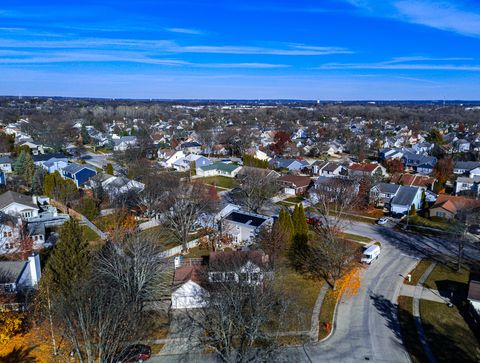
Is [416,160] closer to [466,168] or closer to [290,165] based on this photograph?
[466,168]

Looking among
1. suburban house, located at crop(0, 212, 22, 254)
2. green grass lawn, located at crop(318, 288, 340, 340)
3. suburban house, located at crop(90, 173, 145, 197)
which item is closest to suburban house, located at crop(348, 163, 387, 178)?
suburban house, located at crop(90, 173, 145, 197)

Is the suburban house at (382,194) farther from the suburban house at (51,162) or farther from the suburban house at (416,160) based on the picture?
the suburban house at (51,162)

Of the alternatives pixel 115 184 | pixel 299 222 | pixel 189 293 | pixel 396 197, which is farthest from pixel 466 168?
pixel 189 293

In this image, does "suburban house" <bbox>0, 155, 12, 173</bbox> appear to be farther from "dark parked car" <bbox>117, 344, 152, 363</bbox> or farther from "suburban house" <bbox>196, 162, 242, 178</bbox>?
"dark parked car" <bbox>117, 344, 152, 363</bbox>

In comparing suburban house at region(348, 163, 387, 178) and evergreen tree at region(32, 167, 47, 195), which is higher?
suburban house at region(348, 163, 387, 178)

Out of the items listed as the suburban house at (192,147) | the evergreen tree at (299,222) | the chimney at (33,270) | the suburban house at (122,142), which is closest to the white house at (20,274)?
the chimney at (33,270)

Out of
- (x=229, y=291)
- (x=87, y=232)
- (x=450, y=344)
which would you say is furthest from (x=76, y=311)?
(x=87, y=232)

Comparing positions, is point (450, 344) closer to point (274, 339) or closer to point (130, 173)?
point (274, 339)
